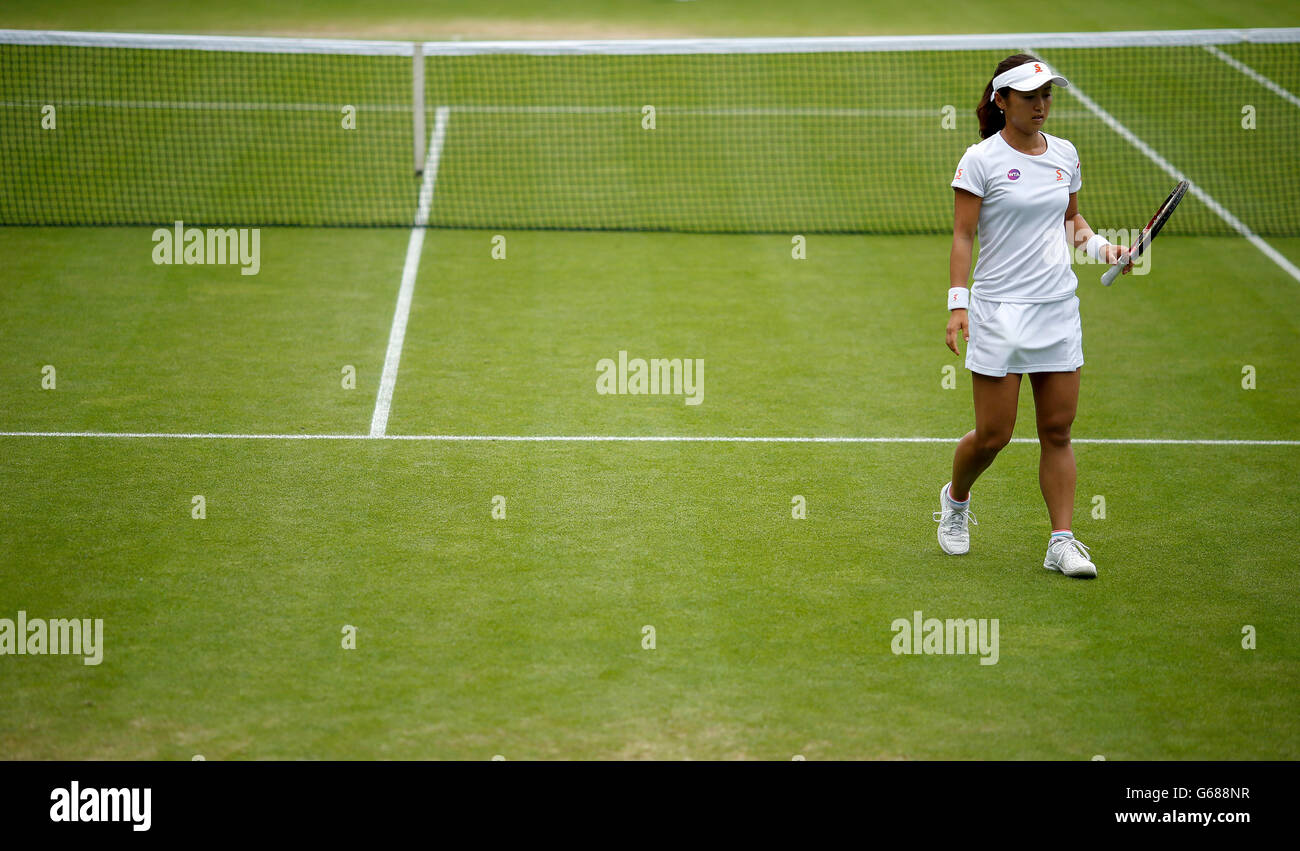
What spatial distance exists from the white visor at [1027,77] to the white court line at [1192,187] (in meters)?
4.50

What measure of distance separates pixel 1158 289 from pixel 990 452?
6344mm

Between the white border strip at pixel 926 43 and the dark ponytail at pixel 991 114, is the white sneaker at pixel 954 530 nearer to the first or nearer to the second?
the dark ponytail at pixel 991 114

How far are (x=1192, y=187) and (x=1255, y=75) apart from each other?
6.15 m

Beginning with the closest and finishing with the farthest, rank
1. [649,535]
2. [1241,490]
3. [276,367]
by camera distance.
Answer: [649,535], [1241,490], [276,367]

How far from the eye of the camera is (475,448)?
902 centimetres

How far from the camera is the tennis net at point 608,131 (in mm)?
14539

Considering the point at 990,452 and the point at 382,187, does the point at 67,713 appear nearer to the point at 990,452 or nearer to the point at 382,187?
the point at 990,452

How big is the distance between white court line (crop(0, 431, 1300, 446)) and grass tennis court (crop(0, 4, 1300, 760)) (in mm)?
49

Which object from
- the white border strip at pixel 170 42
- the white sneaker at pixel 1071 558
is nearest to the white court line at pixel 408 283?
the white border strip at pixel 170 42

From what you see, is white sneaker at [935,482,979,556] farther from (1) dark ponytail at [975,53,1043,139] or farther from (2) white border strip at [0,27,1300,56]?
(2) white border strip at [0,27,1300,56]

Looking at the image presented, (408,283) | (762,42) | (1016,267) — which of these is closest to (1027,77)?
(1016,267)

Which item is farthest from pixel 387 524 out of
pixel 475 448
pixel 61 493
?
pixel 61 493

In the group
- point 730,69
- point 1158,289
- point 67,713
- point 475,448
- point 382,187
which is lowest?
point 67,713

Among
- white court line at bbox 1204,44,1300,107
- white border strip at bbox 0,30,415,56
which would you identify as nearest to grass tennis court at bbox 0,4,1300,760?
white border strip at bbox 0,30,415,56
